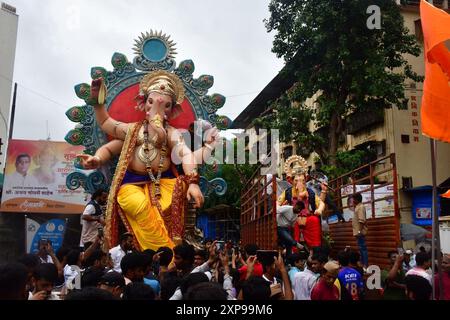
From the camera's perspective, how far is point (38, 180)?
16.9 m

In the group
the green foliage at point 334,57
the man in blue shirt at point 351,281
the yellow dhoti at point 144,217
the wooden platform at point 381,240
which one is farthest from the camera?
the green foliage at point 334,57

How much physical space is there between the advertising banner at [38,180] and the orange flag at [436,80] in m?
14.4

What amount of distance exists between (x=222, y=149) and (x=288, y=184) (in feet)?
A: 5.00

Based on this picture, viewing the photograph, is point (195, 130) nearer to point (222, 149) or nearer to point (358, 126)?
point (222, 149)

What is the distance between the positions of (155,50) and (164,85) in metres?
1.10

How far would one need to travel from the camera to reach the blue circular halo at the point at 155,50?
9.38 m

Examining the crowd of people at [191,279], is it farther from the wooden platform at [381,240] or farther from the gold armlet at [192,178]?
the gold armlet at [192,178]

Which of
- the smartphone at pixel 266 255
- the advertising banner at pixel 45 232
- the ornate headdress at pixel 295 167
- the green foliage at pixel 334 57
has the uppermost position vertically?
the green foliage at pixel 334 57

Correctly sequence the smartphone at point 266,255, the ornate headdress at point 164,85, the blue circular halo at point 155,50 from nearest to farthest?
the smartphone at point 266,255 → the ornate headdress at point 164,85 → the blue circular halo at point 155,50

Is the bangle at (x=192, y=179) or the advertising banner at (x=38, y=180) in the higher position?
the advertising banner at (x=38, y=180)

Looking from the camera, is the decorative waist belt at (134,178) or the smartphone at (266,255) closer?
the smartphone at (266,255)

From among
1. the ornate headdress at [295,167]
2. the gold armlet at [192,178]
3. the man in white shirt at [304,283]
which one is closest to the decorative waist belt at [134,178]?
the gold armlet at [192,178]

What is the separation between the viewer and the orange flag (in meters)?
3.84
